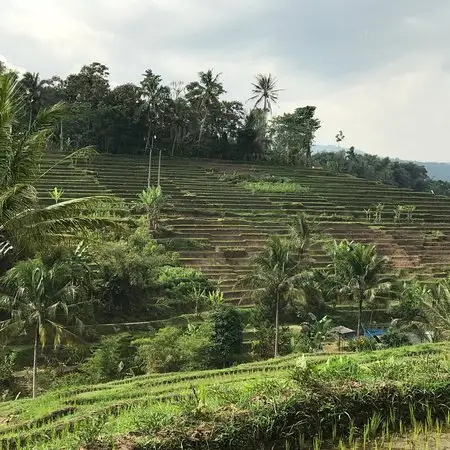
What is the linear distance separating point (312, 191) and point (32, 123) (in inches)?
1827

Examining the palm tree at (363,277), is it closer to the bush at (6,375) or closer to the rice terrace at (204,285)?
the rice terrace at (204,285)

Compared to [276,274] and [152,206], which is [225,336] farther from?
[152,206]

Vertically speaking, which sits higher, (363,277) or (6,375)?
(363,277)

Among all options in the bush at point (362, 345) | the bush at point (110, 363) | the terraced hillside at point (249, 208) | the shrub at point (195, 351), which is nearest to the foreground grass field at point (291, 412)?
the bush at point (110, 363)

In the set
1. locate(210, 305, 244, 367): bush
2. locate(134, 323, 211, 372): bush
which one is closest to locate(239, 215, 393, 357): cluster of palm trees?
locate(210, 305, 244, 367): bush

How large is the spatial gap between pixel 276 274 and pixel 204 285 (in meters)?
6.45

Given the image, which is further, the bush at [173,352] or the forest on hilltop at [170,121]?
the forest on hilltop at [170,121]

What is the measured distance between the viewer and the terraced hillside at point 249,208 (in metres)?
33.5

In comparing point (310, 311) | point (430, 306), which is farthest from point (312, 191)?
point (430, 306)

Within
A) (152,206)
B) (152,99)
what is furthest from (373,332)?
(152,99)

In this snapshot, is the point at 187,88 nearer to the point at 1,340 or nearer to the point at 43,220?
the point at 1,340

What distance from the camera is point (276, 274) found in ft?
69.7

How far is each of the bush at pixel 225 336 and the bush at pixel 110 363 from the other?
10.2 ft

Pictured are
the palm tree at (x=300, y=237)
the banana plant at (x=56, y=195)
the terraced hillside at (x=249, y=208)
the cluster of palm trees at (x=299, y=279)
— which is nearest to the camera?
the banana plant at (x=56, y=195)
